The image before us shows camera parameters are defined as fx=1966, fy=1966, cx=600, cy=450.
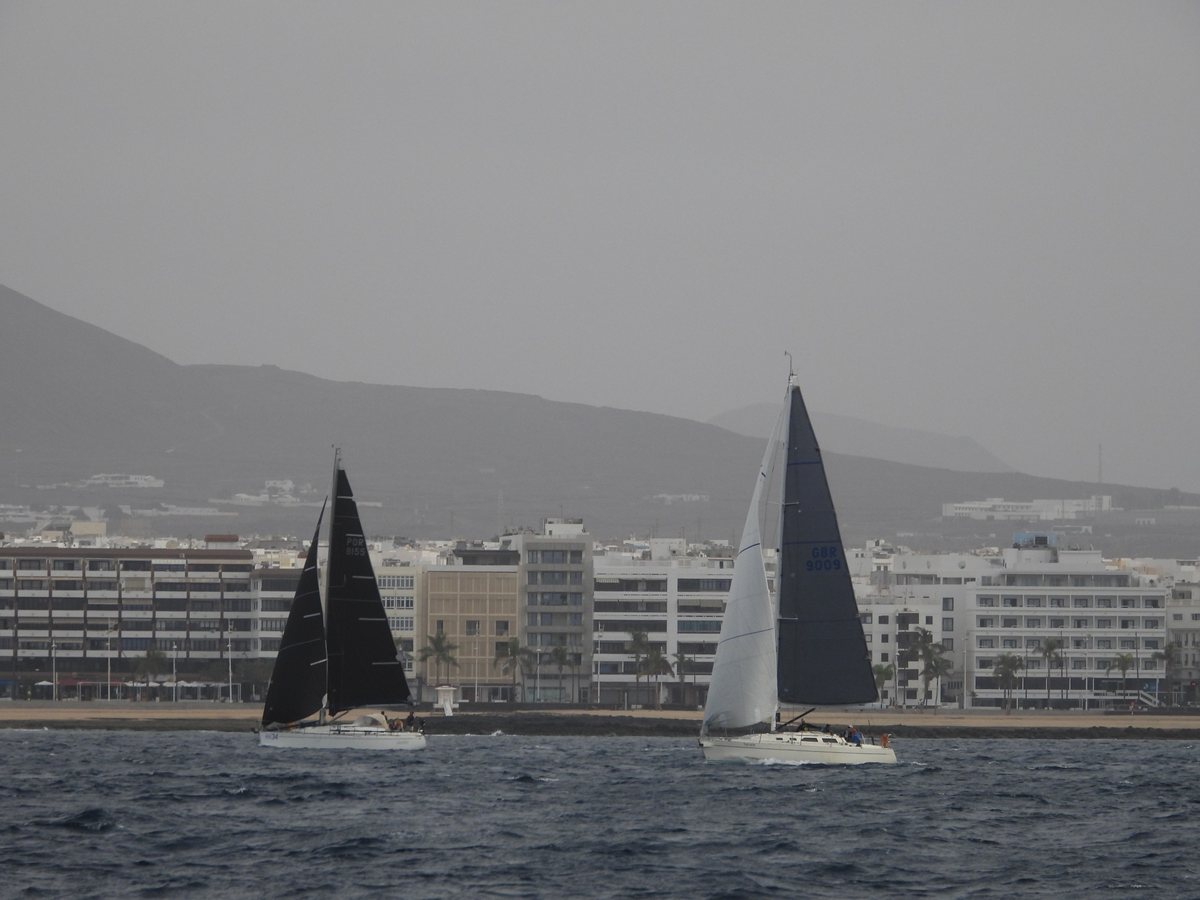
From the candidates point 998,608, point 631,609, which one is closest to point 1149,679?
point 998,608

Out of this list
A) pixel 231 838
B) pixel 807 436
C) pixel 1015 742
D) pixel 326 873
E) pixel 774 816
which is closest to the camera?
pixel 326 873

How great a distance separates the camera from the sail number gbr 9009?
196 ft

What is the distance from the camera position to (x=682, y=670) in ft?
443

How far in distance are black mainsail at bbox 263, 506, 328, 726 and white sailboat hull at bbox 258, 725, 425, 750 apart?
67 centimetres

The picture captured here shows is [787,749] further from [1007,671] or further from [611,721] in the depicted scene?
[1007,671]

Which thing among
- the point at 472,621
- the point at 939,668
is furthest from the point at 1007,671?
the point at 472,621

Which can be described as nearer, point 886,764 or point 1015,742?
point 886,764

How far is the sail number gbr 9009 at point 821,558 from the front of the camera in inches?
2354

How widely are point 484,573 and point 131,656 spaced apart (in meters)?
26.2

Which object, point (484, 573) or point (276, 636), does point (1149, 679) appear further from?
point (276, 636)

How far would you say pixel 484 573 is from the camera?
465ft

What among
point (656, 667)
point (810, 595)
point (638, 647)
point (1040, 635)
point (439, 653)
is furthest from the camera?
point (1040, 635)

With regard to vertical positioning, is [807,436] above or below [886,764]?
above

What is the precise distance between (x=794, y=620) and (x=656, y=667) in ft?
242
